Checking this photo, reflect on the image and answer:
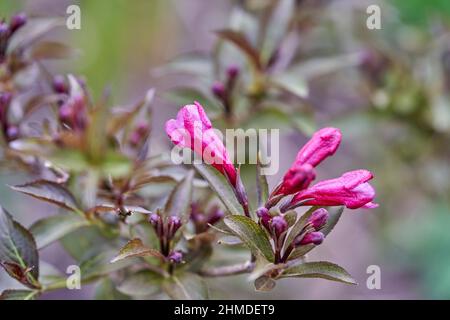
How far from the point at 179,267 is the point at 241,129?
0.44m

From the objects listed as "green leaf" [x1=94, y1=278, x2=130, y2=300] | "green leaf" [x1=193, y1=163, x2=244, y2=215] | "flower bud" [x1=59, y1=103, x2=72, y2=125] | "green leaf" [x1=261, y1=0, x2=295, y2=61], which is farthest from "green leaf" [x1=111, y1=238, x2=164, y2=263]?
"green leaf" [x1=261, y1=0, x2=295, y2=61]

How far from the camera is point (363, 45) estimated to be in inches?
91.2

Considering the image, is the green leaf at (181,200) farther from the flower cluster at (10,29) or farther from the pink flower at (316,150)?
the flower cluster at (10,29)

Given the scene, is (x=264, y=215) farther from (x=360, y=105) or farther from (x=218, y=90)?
(x=360, y=105)

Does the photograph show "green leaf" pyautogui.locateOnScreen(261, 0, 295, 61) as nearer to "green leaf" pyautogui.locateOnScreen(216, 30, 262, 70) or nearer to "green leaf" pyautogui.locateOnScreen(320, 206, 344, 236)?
"green leaf" pyautogui.locateOnScreen(216, 30, 262, 70)

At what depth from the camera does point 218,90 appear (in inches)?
65.6

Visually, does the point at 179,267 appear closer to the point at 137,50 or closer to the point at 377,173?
the point at 377,173

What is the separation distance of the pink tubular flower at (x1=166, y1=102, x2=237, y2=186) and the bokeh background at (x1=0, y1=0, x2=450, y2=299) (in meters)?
0.54

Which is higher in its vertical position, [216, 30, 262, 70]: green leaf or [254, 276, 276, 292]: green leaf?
[216, 30, 262, 70]: green leaf

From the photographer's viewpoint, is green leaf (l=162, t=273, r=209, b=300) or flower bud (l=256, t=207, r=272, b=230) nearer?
flower bud (l=256, t=207, r=272, b=230)

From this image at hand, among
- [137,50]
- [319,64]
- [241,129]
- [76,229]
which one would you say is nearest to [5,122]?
[76,229]

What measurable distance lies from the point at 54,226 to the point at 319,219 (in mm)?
583

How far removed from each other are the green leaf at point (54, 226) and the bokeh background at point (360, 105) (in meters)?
0.37

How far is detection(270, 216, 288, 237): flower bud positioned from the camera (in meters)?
1.15
